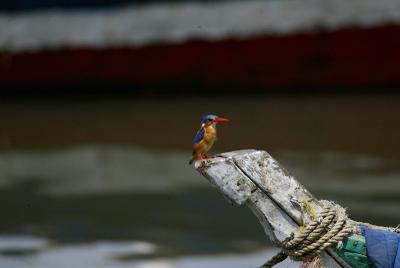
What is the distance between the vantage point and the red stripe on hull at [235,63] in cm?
801

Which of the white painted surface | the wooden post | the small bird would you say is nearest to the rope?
the wooden post

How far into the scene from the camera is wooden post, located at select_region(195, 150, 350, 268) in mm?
2596

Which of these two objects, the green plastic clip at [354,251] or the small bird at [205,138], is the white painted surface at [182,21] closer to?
the small bird at [205,138]

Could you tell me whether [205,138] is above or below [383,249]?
above

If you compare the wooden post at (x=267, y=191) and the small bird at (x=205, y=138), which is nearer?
the wooden post at (x=267, y=191)

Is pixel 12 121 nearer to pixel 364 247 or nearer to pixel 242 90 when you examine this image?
pixel 242 90

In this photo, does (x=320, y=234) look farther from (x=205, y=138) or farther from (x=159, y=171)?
(x=159, y=171)

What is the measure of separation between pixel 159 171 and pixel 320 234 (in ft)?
14.2

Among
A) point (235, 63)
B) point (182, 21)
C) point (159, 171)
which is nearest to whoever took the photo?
point (159, 171)

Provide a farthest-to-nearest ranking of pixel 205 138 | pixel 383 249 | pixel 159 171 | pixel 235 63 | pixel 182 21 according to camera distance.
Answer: pixel 235 63 < pixel 182 21 < pixel 159 171 < pixel 205 138 < pixel 383 249

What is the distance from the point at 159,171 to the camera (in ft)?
22.5

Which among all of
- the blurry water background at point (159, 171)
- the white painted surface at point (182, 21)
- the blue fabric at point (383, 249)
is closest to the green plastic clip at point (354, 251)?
the blue fabric at point (383, 249)

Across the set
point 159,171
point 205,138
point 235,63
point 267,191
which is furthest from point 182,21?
point 267,191

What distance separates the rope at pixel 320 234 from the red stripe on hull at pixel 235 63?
545 centimetres
